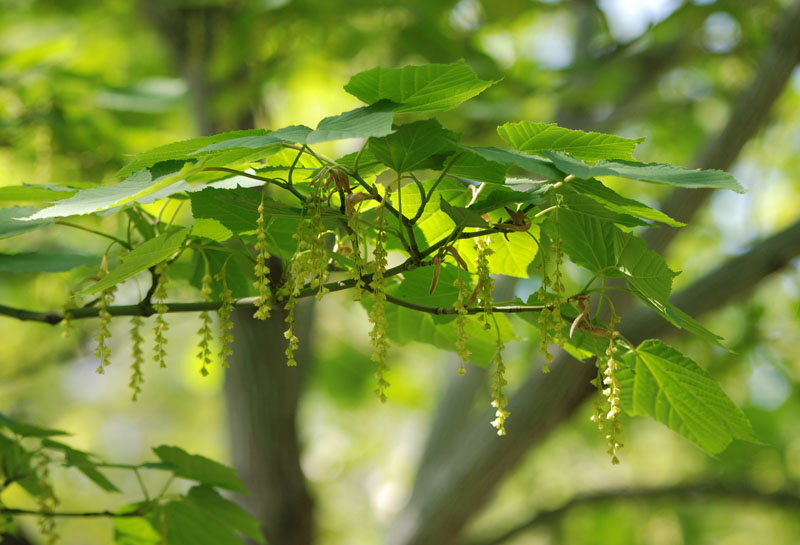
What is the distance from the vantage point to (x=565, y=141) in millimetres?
1054

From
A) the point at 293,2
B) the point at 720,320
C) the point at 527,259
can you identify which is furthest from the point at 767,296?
the point at 527,259

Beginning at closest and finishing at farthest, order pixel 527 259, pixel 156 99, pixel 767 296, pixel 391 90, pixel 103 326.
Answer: pixel 391 90 < pixel 103 326 < pixel 527 259 < pixel 156 99 < pixel 767 296

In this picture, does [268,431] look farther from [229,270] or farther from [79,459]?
[229,270]

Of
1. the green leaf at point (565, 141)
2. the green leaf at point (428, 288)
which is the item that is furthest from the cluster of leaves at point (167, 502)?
the green leaf at point (565, 141)

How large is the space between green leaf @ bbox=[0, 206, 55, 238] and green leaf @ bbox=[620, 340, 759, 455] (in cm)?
102

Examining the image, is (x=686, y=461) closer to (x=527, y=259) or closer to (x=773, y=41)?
(x=773, y=41)

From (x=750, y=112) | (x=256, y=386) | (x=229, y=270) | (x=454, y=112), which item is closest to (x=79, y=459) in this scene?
(x=229, y=270)

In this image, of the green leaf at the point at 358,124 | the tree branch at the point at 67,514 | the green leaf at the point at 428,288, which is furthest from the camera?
the tree branch at the point at 67,514

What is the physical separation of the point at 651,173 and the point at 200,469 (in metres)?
1.14

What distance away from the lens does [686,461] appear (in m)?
8.52

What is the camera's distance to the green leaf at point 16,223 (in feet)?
3.84

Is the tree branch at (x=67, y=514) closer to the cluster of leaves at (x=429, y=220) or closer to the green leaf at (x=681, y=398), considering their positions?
the cluster of leaves at (x=429, y=220)

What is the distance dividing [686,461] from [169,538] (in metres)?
8.04

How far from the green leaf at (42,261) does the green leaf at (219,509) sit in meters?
0.54
